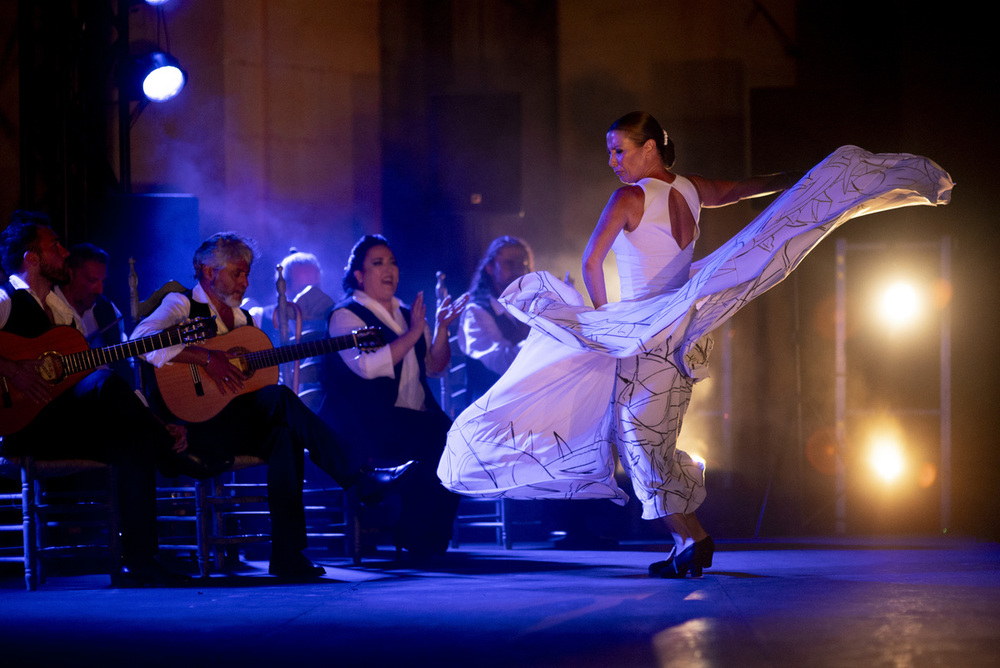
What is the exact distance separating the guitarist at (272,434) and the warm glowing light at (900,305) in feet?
11.5

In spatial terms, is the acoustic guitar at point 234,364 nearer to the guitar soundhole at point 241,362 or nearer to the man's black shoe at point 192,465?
the guitar soundhole at point 241,362

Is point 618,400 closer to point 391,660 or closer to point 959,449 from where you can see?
point 391,660

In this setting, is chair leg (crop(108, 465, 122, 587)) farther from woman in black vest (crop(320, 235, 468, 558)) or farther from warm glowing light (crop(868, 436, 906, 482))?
warm glowing light (crop(868, 436, 906, 482))

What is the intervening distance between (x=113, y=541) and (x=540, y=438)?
1692 mm

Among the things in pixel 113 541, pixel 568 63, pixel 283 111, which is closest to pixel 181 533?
pixel 113 541

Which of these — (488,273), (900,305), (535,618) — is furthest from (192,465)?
(900,305)

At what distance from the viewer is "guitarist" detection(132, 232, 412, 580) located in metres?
4.05

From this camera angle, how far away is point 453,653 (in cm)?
236

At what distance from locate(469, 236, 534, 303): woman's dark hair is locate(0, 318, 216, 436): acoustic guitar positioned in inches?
73.7

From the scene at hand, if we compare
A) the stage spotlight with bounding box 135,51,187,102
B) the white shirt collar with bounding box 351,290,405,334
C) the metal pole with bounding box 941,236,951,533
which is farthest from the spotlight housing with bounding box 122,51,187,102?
the metal pole with bounding box 941,236,951,533

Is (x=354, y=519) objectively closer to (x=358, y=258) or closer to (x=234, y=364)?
(x=234, y=364)

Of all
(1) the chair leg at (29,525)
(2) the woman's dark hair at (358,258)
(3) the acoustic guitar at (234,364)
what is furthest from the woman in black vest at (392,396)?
(1) the chair leg at (29,525)

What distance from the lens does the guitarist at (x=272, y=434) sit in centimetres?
405

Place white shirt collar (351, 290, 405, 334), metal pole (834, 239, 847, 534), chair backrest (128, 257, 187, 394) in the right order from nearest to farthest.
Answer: chair backrest (128, 257, 187, 394) → white shirt collar (351, 290, 405, 334) → metal pole (834, 239, 847, 534)
